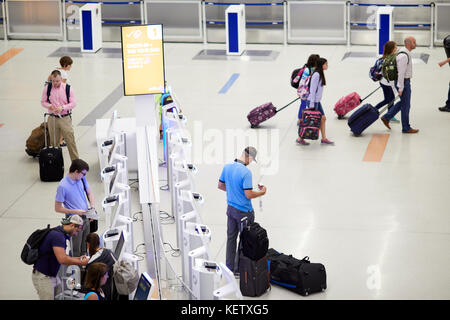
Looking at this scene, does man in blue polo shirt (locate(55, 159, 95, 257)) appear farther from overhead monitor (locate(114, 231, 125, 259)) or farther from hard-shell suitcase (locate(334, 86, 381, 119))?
hard-shell suitcase (locate(334, 86, 381, 119))

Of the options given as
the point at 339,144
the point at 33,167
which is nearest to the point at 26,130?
the point at 33,167

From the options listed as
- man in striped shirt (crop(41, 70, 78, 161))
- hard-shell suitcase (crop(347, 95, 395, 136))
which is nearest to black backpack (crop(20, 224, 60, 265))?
man in striped shirt (crop(41, 70, 78, 161))

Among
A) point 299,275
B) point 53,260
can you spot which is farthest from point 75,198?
point 299,275

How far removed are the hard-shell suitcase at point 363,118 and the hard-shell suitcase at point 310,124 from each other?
91 centimetres

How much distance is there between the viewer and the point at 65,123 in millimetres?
12938

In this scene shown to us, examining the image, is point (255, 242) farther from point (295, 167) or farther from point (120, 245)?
point (295, 167)

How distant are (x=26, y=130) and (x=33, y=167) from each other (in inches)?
79.6

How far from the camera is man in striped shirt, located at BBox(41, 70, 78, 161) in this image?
1275cm

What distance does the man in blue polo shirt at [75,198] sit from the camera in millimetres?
9508

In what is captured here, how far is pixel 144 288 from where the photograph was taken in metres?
7.53

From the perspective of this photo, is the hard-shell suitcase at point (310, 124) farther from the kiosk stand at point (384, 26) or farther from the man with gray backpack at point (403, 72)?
the kiosk stand at point (384, 26)

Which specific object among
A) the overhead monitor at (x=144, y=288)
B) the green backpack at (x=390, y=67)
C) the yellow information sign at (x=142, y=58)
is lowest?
the overhead monitor at (x=144, y=288)

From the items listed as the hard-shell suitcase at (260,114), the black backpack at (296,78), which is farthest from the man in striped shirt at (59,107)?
the black backpack at (296,78)

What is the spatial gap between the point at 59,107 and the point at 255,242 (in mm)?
4811
